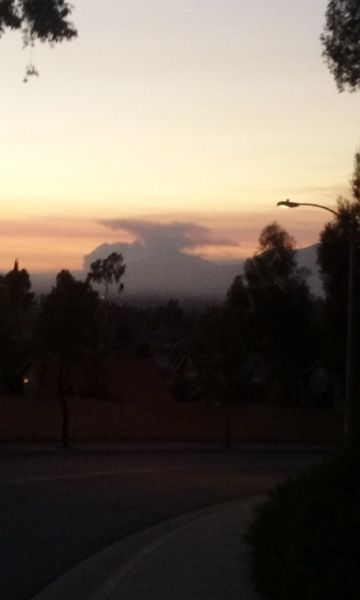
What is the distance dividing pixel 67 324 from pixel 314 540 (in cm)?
3670

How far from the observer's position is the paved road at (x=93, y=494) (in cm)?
1789

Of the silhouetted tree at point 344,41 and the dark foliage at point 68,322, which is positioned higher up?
the silhouetted tree at point 344,41

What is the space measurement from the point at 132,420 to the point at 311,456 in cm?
1115

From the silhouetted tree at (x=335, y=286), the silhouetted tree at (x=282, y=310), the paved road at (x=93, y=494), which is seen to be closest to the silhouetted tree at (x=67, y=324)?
the paved road at (x=93, y=494)

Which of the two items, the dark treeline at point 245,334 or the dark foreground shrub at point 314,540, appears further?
the dark treeline at point 245,334

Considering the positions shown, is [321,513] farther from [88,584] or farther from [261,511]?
[88,584]

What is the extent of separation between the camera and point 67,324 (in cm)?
4634

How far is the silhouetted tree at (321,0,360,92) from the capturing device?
19047 millimetres

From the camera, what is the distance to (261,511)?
41.2ft

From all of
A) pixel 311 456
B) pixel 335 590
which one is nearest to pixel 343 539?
pixel 335 590

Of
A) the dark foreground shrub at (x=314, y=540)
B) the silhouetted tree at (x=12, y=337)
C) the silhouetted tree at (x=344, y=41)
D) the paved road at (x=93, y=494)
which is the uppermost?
the silhouetted tree at (x=344, y=41)

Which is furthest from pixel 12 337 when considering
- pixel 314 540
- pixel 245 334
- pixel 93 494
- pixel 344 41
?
Answer: pixel 314 540

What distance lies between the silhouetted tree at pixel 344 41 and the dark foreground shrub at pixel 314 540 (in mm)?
9009

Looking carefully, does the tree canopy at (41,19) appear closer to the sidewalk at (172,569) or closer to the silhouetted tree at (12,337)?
the sidewalk at (172,569)
